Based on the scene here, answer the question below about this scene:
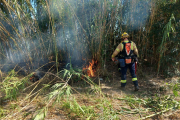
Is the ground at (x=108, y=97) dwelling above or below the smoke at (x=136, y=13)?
below

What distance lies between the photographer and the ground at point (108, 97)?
6.85 ft

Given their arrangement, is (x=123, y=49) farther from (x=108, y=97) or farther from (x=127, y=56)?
(x=108, y=97)

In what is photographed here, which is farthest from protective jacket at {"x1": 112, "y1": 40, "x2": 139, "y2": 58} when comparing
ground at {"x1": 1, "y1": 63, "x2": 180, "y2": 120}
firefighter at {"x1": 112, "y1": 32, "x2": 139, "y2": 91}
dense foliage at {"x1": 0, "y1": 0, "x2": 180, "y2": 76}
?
ground at {"x1": 1, "y1": 63, "x2": 180, "y2": 120}

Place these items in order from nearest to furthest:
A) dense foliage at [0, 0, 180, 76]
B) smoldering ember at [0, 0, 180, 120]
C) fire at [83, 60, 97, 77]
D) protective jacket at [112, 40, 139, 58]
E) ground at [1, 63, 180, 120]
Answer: ground at [1, 63, 180, 120] < smoldering ember at [0, 0, 180, 120] < protective jacket at [112, 40, 139, 58] < dense foliage at [0, 0, 180, 76] < fire at [83, 60, 97, 77]

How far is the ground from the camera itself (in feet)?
6.85

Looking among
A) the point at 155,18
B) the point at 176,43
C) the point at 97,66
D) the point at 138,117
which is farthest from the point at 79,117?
the point at 155,18

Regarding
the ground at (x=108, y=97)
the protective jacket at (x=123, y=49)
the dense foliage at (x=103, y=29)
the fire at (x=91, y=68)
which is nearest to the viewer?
the ground at (x=108, y=97)

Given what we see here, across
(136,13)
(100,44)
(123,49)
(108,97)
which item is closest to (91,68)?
(100,44)

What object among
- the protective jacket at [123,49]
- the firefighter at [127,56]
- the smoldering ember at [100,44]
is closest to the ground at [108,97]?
the smoldering ember at [100,44]

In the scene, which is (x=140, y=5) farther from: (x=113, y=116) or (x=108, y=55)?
(x=113, y=116)

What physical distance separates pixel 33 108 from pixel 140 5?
15.3 ft

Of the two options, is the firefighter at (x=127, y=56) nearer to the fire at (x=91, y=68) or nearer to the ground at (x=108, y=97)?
the ground at (x=108, y=97)

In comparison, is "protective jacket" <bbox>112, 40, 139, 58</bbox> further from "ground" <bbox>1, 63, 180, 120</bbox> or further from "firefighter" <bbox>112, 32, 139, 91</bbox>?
"ground" <bbox>1, 63, 180, 120</bbox>

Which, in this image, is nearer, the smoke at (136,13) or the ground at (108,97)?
the ground at (108,97)
